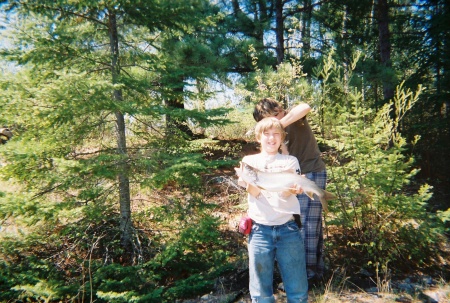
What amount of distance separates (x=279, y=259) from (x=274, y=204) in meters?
0.46

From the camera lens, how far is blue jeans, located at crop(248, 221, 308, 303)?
7.36ft

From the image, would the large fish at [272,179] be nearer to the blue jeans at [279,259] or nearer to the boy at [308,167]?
the blue jeans at [279,259]

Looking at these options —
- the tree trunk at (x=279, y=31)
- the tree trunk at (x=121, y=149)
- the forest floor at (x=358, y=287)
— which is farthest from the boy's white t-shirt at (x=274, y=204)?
the tree trunk at (x=279, y=31)

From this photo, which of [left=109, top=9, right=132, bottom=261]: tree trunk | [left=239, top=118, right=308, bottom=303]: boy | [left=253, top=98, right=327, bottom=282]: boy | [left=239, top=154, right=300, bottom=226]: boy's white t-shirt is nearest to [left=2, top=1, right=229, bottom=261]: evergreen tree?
[left=109, top=9, right=132, bottom=261]: tree trunk

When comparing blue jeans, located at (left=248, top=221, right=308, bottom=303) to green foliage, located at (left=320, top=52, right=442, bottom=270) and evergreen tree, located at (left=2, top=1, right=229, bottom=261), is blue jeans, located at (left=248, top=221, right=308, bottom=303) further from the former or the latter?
evergreen tree, located at (left=2, top=1, right=229, bottom=261)

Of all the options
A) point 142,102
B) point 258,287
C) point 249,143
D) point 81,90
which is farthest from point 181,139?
point 249,143

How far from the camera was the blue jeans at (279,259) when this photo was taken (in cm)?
224

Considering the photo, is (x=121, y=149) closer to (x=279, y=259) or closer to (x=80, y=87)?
(x=80, y=87)

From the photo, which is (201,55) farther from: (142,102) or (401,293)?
(401,293)

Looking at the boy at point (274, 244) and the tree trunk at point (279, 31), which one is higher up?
the tree trunk at point (279, 31)

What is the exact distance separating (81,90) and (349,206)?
149 inches

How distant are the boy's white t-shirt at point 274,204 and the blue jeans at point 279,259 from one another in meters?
0.06

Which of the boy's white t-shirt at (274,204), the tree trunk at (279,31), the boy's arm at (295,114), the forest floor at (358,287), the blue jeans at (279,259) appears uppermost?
the tree trunk at (279,31)

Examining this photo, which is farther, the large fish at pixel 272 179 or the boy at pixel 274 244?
the boy at pixel 274 244
